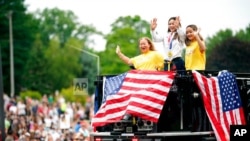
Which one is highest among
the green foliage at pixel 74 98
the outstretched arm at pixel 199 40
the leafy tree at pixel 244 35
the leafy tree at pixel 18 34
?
the leafy tree at pixel 18 34

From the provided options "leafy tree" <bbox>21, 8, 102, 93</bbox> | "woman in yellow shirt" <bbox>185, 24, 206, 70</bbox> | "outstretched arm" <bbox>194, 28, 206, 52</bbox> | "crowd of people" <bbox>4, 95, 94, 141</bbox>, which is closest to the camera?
"outstretched arm" <bbox>194, 28, 206, 52</bbox>

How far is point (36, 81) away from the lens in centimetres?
9612

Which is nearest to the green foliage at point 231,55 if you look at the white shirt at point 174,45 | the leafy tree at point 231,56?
the leafy tree at point 231,56

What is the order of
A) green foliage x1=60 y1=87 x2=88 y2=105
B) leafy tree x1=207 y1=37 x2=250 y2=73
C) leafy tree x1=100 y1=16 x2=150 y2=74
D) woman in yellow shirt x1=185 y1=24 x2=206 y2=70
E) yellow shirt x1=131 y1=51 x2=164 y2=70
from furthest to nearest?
green foliage x1=60 y1=87 x2=88 y2=105, leafy tree x1=100 y1=16 x2=150 y2=74, leafy tree x1=207 y1=37 x2=250 y2=73, yellow shirt x1=131 y1=51 x2=164 y2=70, woman in yellow shirt x1=185 y1=24 x2=206 y2=70

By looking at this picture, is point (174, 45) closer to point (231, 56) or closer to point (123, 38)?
point (231, 56)

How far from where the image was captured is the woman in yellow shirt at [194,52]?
61.6ft

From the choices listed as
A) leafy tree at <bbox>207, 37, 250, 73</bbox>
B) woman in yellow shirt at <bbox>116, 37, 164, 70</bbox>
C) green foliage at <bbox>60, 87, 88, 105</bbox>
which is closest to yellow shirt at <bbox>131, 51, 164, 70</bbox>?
woman in yellow shirt at <bbox>116, 37, 164, 70</bbox>

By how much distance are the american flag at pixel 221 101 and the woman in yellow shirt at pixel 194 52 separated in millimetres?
740

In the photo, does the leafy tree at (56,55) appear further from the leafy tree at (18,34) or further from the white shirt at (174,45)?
the white shirt at (174,45)

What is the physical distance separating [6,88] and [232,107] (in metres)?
57.8

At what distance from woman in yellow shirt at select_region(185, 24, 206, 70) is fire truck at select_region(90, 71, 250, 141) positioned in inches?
22.8

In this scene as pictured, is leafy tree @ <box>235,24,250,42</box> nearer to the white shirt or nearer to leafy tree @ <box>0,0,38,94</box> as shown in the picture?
the white shirt

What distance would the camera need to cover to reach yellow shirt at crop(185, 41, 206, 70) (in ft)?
61.9

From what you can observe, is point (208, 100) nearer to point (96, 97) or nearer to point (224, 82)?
point (224, 82)
